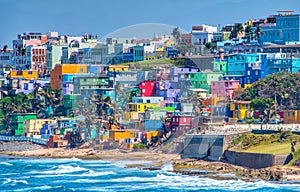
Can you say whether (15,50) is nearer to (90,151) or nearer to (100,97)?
(100,97)

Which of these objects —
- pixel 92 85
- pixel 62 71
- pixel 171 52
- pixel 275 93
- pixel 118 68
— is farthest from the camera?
pixel 171 52

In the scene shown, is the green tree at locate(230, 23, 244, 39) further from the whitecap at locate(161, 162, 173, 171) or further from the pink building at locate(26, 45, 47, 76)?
the whitecap at locate(161, 162, 173, 171)

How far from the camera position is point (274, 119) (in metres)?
56.4

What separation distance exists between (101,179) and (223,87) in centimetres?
1963

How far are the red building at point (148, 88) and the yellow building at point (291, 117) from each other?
1200 centimetres

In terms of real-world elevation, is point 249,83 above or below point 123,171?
above

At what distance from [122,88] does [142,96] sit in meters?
2.71

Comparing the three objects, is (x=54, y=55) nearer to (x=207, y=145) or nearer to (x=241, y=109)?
(x=241, y=109)

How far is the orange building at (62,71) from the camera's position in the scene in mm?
73500

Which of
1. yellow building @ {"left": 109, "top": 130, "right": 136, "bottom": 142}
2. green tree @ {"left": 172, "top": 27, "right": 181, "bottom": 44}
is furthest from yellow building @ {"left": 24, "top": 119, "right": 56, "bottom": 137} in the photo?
green tree @ {"left": 172, "top": 27, "right": 181, "bottom": 44}

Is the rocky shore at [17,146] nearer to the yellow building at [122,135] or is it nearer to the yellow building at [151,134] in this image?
the yellow building at [122,135]

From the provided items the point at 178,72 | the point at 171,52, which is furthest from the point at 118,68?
the point at 171,52

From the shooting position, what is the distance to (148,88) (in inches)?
2611

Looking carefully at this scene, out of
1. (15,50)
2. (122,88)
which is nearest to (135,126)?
(122,88)
